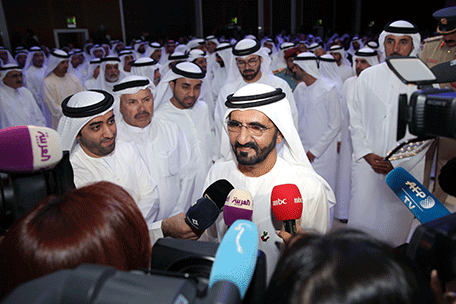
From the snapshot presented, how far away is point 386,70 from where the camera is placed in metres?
2.98

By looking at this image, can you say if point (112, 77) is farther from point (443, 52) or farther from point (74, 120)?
point (443, 52)

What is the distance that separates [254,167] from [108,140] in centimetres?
109

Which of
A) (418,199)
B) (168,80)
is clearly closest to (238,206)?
(418,199)

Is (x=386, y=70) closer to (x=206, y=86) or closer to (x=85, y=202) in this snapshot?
(x=85, y=202)

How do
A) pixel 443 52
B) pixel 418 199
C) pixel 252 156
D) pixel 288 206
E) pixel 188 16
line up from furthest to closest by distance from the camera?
pixel 188 16 < pixel 443 52 < pixel 252 156 < pixel 288 206 < pixel 418 199

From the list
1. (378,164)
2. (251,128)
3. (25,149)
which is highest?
(25,149)

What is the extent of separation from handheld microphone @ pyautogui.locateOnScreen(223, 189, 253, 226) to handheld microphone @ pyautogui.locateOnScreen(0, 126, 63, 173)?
33.2 inches

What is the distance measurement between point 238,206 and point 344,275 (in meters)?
1.02

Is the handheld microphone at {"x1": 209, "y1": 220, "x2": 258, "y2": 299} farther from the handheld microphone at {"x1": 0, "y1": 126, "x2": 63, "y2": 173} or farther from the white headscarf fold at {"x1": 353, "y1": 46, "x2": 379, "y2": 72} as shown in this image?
the white headscarf fold at {"x1": 353, "y1": 46, "x2": 379, "y2": 72}

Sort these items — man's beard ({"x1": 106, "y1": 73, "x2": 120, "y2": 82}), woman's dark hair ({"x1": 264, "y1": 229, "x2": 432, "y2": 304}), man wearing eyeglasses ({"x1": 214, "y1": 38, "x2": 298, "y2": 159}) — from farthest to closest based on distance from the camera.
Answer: man's beard ({"x1": 106, "y1": 73, "x2": 120, "y2": 82}), man wearing eyeglasses ({"x1": 214, "y1": 38, "x2": 298, "y2": 159}), woman's dark hair ({"x1": 264, "y1": 229, "x2": 432, "y2": 304})

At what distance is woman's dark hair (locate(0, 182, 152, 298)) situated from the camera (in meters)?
0.69

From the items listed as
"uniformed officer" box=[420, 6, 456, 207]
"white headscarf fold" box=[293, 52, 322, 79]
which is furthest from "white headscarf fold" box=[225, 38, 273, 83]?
"uniformed officer" box=[420, 6, 456, 207]

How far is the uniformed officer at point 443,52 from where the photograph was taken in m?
2.79

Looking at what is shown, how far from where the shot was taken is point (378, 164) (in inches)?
113
